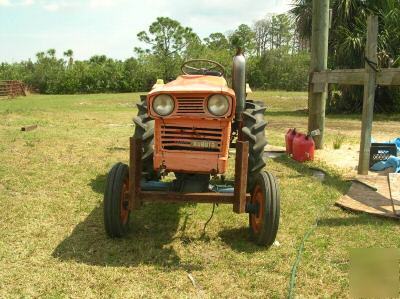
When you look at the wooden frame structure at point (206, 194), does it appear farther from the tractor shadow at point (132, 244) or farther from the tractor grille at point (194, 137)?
the tractor shadow at point (132, 244)

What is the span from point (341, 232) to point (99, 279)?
241cm

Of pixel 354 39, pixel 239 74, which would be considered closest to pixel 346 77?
pixel 239 74

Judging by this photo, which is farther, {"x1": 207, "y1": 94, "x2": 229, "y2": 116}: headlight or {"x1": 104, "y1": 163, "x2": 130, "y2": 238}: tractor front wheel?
{"x1": 104, "y1": 163, "x2": 130, "y2": 238}: tractor front wheel

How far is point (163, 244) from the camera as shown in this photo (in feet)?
14.3

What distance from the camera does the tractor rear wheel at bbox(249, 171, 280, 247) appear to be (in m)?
4.14

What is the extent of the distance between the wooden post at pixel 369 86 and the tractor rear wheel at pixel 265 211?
3.03m

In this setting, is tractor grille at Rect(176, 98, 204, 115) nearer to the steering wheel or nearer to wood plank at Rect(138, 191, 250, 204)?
wood plank at Rect(138, 191, 250, 204)

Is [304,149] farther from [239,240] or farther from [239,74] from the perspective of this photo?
[239,240]

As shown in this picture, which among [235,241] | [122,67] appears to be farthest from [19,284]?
[122,67]

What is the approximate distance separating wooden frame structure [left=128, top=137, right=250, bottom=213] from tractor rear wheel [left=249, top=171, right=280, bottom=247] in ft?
0.71

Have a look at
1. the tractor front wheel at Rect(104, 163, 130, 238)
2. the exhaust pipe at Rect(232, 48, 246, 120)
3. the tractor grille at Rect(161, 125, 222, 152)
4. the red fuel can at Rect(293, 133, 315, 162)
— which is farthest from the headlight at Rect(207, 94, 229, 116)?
the red fuel can at Rect(293, 133, 315, 162)

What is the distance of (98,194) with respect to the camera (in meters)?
6.00

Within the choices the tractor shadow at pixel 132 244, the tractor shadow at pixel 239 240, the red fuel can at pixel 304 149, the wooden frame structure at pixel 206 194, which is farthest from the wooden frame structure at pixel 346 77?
the wooden frame structure at pixel 206 194

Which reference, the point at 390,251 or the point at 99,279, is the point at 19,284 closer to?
the point at 99,279
